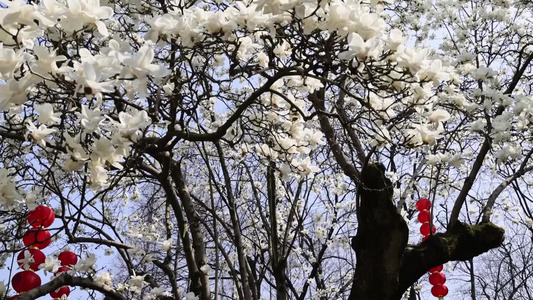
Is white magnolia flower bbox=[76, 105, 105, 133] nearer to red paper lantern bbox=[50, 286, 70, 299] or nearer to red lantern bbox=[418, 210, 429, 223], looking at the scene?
red paper lantern bbox=[50, 286, 70, 299]

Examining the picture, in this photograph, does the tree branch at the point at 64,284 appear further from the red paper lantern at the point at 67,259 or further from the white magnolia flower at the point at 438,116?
the white magnolia flower at the point at 438,116

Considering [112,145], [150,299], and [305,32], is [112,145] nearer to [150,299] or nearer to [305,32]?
[305,32]

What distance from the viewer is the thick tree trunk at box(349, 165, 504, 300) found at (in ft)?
10.6

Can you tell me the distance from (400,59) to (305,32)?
322 mm

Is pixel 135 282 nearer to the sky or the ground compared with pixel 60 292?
nearer to the sky

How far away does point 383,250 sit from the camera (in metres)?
3.28

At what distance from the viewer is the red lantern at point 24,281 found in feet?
8.78

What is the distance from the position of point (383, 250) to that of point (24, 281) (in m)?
1.98

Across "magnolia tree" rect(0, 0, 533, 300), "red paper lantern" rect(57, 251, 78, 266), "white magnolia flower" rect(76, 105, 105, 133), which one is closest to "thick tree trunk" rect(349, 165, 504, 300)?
"magnolia tree" rect(0, 0, 533, 300)

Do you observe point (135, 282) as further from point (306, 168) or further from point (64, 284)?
point (306, 168)

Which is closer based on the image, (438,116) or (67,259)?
(438,116)

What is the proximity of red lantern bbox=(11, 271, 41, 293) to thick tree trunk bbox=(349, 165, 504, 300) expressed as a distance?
1.79 meters

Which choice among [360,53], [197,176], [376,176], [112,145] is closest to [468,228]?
[376,176]

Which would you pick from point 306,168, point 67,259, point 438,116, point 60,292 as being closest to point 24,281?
point 67,259
